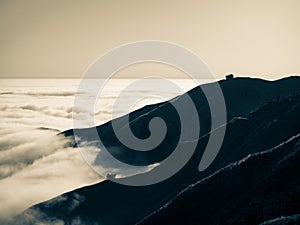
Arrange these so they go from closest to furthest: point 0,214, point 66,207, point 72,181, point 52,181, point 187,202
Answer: point 187,202
point 66,207
point 0,214
point 72,181
point 52,181

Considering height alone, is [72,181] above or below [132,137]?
below

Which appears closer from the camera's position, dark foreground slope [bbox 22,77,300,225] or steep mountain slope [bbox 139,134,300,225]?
steep mountain slope [bbox 139,134,300,225]

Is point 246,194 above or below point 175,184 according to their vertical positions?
above

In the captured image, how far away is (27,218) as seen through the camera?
123625 mm

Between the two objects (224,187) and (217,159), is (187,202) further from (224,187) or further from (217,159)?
(217,159)

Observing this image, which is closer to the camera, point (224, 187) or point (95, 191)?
point (224, 187)

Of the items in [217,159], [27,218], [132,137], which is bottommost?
[27,218]

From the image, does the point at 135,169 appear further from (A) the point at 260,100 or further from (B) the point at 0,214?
(A) the point at 260,100

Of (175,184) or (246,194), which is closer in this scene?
(246,194)

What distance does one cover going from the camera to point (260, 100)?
182 metres

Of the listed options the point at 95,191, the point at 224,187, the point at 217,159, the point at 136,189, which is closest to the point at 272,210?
the point at 224,187

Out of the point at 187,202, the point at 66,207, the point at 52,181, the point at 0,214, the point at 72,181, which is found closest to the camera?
the point at 187,202

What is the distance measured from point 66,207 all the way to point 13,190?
78.5 meters

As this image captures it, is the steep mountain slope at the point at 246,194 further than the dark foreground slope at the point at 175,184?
No
